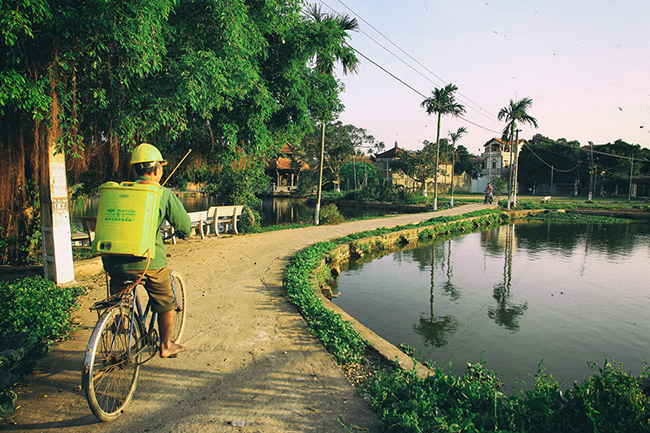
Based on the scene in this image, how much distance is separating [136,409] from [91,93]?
5154 mm

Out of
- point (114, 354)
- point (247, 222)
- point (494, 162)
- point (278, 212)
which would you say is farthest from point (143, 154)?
point (494, 162)

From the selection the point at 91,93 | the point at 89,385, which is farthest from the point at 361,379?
the point at 91,93

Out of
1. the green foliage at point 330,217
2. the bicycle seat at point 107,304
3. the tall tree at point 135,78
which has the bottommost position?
the green foliage at point 330,217

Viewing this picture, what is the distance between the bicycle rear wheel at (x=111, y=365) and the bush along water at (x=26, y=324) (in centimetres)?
64

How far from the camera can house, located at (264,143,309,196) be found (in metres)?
45.8

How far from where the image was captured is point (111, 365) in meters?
2.83

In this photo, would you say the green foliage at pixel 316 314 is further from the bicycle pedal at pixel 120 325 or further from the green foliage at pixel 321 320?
the bicycle pedal at pixel 120 325

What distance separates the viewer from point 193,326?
4.59 m

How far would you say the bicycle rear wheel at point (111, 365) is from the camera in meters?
2.58

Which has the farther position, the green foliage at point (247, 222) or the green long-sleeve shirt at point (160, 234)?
the green foliage at point (247, 222)

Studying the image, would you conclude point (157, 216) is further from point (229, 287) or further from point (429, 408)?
point (229, 287)

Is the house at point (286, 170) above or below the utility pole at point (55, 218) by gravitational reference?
above

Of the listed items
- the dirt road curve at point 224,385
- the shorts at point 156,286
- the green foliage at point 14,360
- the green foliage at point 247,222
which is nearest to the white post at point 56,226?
the dirt road curve at point 224,385

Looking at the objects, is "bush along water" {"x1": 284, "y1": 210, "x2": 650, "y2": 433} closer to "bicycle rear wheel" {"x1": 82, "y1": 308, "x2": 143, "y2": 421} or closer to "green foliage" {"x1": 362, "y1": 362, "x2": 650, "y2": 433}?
"green foliage" {"x1": 362, "y1": 362, "x2": 650, "y2": 433}
